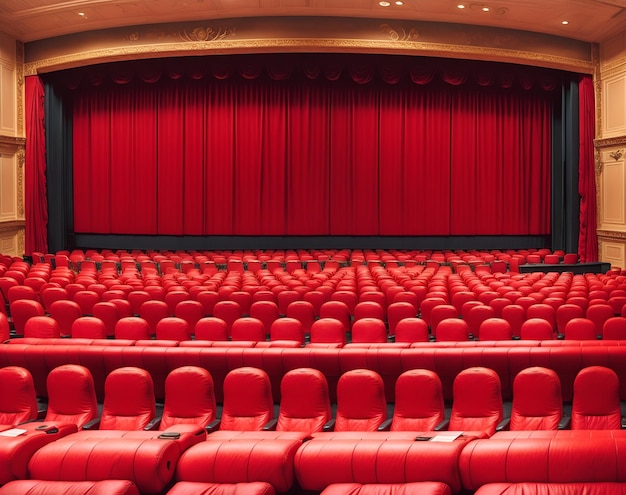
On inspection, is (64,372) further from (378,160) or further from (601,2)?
(378,160)

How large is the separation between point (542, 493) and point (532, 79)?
1534 centimetres

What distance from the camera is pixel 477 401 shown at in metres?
4.54

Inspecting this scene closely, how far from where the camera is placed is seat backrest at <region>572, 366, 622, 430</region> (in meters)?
4.34

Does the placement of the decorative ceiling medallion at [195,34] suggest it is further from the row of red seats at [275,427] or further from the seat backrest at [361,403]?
the seat backrest at [361,403]

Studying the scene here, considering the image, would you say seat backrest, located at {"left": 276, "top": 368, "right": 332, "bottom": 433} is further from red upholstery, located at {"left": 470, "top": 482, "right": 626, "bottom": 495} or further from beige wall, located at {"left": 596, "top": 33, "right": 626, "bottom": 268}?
beige wall, located at {"left": 596, "top": 33, "right": 626, "bottom": 268}

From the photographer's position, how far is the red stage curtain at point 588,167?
15.7 m

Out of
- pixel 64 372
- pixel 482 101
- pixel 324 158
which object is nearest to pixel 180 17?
pixel 324 158

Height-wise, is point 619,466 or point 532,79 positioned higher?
point 532,79

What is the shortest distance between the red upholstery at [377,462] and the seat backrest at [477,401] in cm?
139

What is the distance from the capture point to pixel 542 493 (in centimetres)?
261

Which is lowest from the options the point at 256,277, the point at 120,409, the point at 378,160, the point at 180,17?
the point at 120,409

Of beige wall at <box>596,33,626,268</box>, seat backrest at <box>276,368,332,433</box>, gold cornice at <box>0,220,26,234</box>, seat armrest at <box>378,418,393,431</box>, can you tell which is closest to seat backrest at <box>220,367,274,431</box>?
seat backrest at <box>276,368,332,433</box>

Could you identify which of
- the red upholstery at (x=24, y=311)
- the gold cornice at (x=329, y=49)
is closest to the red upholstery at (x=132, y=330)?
the red upholstery at (x=24, y=311)

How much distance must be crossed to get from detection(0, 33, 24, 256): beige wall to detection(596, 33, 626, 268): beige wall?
12.9 meters
